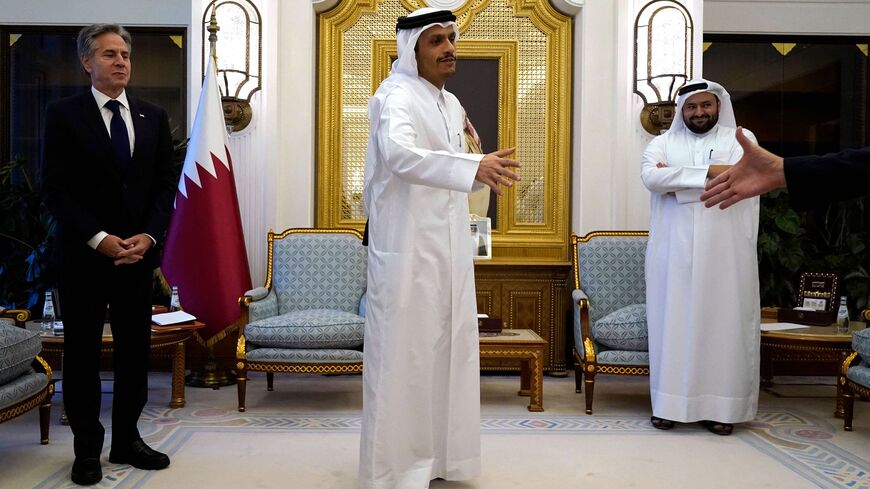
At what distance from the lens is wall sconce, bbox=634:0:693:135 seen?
17.6 feet

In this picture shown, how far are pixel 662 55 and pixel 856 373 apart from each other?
2514 millimetres

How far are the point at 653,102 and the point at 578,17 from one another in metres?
0.89

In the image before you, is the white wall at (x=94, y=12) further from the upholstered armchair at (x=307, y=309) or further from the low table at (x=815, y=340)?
the low table at (x=815, y=340)

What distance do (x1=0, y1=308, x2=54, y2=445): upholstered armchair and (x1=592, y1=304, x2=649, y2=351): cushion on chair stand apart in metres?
2.84

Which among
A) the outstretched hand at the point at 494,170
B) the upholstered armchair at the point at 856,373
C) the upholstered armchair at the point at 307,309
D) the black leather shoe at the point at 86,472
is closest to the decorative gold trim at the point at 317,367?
the upholstered armchair at the point at 307,309

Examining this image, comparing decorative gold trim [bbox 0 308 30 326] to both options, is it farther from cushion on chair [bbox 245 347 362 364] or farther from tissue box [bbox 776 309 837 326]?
tissue box [bbox 776 309 837 326]

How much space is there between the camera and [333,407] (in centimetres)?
451

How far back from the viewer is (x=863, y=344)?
12.6 ft

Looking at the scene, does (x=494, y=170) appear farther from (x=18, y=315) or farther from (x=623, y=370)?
(x=18, y=315)

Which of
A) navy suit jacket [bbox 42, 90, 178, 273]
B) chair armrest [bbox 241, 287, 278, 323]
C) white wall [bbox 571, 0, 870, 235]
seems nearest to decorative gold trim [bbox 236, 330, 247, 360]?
chair armrest [bbox 241, 287, 278, 323]

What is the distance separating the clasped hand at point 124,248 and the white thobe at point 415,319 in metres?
0.90

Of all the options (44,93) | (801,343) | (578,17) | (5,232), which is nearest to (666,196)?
(801,343)

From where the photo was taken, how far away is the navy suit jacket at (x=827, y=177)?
1694 mm

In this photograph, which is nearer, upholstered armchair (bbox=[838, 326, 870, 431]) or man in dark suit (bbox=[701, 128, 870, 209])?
man in dark suit (bbox=[701, 128, 870, 209])
